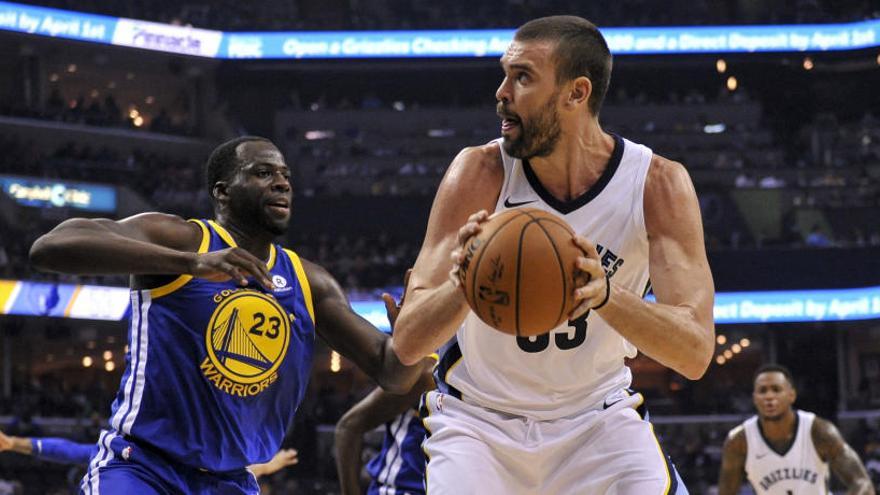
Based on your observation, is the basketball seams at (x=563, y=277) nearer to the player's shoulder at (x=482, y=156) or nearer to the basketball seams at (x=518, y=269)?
the basketball seams at (x=518, y=269)

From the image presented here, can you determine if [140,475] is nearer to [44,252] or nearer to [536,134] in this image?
[44,252]

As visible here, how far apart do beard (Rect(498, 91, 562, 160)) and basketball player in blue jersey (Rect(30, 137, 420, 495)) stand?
0.98m

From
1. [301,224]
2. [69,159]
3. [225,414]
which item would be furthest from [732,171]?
[225,414]

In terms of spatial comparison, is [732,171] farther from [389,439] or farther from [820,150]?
[389,439]

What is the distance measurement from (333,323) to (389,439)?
1.61 metres

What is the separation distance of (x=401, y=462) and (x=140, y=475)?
209cm

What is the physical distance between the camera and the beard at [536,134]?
12.3ft

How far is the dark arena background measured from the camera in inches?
989

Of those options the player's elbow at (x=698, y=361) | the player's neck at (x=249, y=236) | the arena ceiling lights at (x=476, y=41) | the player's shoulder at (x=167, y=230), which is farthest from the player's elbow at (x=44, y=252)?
the arena ceiling lights at (x=476, y=41)

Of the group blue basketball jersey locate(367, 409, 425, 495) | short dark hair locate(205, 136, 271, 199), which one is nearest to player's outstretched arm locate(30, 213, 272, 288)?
short dark hair locate(205, 136, 271, 199)

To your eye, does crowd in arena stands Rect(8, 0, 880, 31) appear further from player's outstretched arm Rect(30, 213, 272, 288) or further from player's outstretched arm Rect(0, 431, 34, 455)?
player's outstretched arm Rect(30, 213, 272, 288)

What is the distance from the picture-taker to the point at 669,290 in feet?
11.9

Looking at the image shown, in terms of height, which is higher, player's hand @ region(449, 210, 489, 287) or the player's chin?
the player's chin

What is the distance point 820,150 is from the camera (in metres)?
30.2
